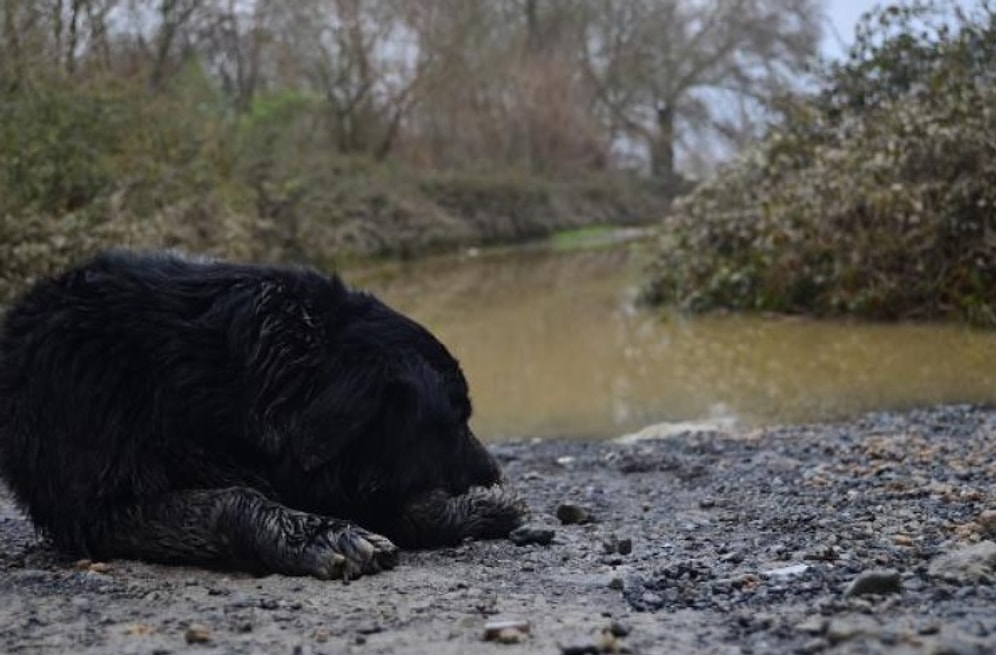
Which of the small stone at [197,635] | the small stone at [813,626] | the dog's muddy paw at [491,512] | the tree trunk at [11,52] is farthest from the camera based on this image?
the tree trunk at [11,52]

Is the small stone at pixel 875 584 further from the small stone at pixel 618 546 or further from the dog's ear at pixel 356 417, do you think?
the dog's ear at pixel 356 417

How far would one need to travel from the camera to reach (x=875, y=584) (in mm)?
3262

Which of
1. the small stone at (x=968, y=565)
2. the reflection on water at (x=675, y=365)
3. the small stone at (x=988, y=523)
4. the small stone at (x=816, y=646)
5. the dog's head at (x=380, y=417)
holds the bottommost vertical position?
the reflection on water at (x=675, y=365)

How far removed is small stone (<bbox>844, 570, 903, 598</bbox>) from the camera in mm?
3260

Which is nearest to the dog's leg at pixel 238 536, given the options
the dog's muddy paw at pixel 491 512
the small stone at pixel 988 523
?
the dog's muddy paw at pixel 491 512

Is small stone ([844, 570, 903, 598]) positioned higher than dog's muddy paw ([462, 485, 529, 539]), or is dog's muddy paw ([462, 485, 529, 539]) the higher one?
small stone ([844, 570, 903, 598])

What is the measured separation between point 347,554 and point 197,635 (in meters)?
0.82

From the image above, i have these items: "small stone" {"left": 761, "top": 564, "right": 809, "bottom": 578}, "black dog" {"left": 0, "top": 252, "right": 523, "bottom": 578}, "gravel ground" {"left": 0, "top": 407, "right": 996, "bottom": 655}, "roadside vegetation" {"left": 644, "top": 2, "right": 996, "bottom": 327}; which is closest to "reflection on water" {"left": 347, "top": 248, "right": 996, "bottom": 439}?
"roadside vegetation" {"left": 644, "top": 2, "right": 996, "bottom": 327}

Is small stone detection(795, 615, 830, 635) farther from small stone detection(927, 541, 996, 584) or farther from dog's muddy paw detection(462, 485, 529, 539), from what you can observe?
dog's muddy paw detection(462, 485, 529, 539)

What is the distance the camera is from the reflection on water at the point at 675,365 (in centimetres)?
966

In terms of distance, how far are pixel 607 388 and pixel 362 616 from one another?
25.8 ft

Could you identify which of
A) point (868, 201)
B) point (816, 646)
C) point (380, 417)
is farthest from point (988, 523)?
point (868, 201)

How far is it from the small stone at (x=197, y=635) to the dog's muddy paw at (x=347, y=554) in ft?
2.33

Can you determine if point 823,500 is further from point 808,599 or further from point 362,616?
point 362,616
